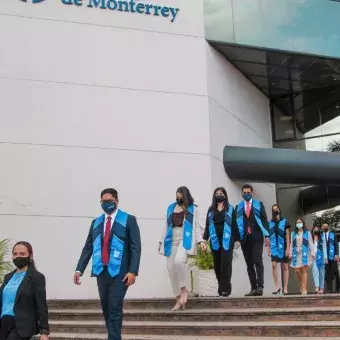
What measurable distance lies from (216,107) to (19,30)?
5.17 meters

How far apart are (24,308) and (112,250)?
4.78 feet

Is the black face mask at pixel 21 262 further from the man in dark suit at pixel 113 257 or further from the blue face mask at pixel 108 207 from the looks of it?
the blue face mask at pixel 108 207

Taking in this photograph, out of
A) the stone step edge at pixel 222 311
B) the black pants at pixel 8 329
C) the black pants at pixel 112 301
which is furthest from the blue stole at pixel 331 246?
the black pants at pixel 8 329

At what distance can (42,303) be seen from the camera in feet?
16.0

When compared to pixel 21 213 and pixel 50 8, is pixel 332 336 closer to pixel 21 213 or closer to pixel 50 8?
pixel 21 213

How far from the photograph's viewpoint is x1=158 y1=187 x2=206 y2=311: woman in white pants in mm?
7852

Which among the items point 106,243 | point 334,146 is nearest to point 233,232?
point 106,243

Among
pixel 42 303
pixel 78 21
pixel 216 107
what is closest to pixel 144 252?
pixel 216 107

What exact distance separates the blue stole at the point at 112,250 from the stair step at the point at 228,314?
6.81ft

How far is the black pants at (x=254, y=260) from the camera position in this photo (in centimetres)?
905

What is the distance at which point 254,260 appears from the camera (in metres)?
9.09

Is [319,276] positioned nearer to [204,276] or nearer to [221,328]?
[204,276]

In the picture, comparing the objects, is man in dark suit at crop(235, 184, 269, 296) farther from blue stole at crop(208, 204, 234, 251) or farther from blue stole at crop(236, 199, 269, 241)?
blue stole at crop(208, 204, 234, 251)

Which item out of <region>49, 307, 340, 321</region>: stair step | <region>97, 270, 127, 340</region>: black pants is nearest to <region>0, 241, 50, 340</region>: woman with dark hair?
<region>97, 270, 127, 340</region>: black pants
